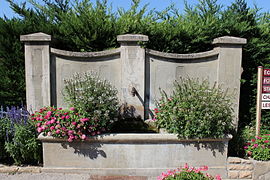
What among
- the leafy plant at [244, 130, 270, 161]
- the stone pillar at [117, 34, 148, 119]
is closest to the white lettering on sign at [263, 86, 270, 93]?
the leafy plant at [244, 130, 270, 161]

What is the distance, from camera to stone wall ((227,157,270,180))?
12.3 ft

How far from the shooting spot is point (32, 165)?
13.0 feet

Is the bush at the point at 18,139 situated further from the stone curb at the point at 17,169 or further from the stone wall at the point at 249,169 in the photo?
the stone wall at the point at 249,169

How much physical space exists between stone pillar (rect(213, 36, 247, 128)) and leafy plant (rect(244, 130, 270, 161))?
49 cm

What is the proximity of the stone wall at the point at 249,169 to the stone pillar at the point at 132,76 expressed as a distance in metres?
1.79

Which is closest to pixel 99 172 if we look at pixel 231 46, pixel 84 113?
pixel 84 113

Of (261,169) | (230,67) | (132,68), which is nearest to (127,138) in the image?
(132,68)

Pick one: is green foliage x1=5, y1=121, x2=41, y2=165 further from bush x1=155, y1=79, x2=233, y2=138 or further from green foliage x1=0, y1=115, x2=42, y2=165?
bush x1=155, y1=79, x2=233, y2=138

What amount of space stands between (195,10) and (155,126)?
282 centimetres

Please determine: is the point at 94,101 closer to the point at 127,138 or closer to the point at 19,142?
the point at 127,138

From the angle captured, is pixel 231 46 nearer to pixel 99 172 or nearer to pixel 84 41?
pixel 84 41

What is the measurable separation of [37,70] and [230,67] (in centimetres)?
361

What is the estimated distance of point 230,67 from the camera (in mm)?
4461

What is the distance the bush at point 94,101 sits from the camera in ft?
12.6
